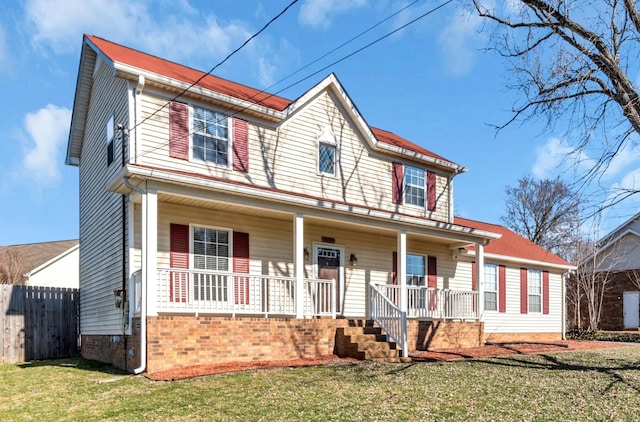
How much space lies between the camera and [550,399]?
753 cm

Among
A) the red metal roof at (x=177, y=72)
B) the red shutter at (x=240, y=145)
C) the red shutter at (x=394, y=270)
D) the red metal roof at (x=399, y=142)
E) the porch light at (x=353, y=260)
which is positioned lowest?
the red shutter at (x=394, y=270)

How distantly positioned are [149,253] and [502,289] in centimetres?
1326

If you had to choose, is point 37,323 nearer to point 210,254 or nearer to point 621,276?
point 210,254

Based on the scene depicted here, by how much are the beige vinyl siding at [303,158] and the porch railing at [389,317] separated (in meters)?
3.05

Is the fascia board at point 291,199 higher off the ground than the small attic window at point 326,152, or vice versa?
the small attic window at point 326,152

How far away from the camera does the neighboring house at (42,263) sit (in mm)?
29062

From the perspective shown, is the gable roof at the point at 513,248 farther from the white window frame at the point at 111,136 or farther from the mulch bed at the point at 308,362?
the white window frame at the point at 111,136

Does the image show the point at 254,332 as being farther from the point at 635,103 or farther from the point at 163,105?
the point at 635,103

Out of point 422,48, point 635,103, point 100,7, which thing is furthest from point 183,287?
point 635,103

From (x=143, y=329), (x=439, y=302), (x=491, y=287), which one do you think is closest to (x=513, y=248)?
(x=491, y=287)

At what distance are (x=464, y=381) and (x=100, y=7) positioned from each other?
29.5 feet

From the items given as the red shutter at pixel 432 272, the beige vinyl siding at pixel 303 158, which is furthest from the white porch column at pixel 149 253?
the red shutter at pixel 432 272

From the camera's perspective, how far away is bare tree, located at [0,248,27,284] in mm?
30750

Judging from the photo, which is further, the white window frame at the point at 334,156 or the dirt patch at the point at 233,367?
the white window frame at the point at 334,156
